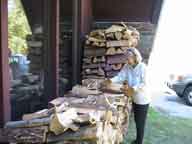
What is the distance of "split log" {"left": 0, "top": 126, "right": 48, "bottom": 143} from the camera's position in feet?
13.9

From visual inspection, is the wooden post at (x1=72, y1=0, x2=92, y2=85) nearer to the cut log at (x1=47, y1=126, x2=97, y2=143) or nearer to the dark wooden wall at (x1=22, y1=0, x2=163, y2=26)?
the dark wooden wall at (x1=22, y1=0, x2=163, y2=26)

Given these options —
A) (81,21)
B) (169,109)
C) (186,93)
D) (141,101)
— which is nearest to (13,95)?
(141,101)

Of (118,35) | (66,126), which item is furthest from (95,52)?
(66,126)

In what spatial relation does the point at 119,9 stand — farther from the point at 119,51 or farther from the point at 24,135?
the point at 24,135

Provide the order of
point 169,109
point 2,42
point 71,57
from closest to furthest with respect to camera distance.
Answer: point 2,42 < point 71,57 < point 169,109

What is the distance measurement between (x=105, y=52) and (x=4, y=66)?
3.95m

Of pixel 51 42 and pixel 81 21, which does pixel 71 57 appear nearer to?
pixel 81 21

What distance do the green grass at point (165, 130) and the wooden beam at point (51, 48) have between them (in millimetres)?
1752

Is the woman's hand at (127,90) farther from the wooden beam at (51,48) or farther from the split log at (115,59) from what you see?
the split log at (115,59)

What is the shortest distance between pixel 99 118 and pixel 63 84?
3.12 meters

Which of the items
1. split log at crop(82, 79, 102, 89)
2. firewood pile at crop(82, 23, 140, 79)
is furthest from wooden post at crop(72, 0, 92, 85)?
split log at crop(82, 79, 102, 89)

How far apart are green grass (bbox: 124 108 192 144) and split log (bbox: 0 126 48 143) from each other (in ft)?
11.2

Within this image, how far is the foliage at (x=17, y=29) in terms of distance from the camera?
5687 mm

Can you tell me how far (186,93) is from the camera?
43.5ft
